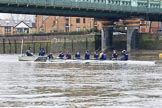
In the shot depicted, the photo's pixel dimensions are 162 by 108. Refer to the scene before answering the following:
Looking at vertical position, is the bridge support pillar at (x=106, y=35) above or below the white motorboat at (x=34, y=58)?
above

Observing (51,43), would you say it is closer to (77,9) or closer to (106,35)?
(106,35)

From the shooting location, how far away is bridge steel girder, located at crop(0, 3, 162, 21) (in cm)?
8388

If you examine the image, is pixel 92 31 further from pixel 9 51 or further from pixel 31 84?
pixel 31 84

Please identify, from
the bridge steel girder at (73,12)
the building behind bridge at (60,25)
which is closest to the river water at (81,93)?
the bridge steel girder at (73,12)

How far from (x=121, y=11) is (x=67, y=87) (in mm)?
66112

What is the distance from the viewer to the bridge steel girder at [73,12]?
83.9 meters

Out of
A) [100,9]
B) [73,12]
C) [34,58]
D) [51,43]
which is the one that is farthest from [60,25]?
[34,58]

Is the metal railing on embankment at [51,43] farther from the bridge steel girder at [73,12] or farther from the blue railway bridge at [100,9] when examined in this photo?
the bridge steel girder at [73,12]

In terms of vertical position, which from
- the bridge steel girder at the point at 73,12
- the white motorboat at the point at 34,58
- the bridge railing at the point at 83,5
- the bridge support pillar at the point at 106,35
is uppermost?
the bridge railing at the point at 83,5

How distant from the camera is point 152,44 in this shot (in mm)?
106688

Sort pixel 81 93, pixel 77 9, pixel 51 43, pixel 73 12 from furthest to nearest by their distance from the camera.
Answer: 1. pixel 51 43
2. pixel 73 12
3. pixel 77 9
4. pixel 81 93

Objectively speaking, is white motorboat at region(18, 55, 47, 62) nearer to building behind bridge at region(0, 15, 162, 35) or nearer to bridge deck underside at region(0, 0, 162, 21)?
bridge deck underside at region(0, 0, 162, 21)

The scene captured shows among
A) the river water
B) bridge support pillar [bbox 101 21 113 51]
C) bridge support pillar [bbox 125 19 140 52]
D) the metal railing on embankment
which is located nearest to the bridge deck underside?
bridge support pillar [bbox 125 19 140 52]

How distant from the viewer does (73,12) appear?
3688 inches
